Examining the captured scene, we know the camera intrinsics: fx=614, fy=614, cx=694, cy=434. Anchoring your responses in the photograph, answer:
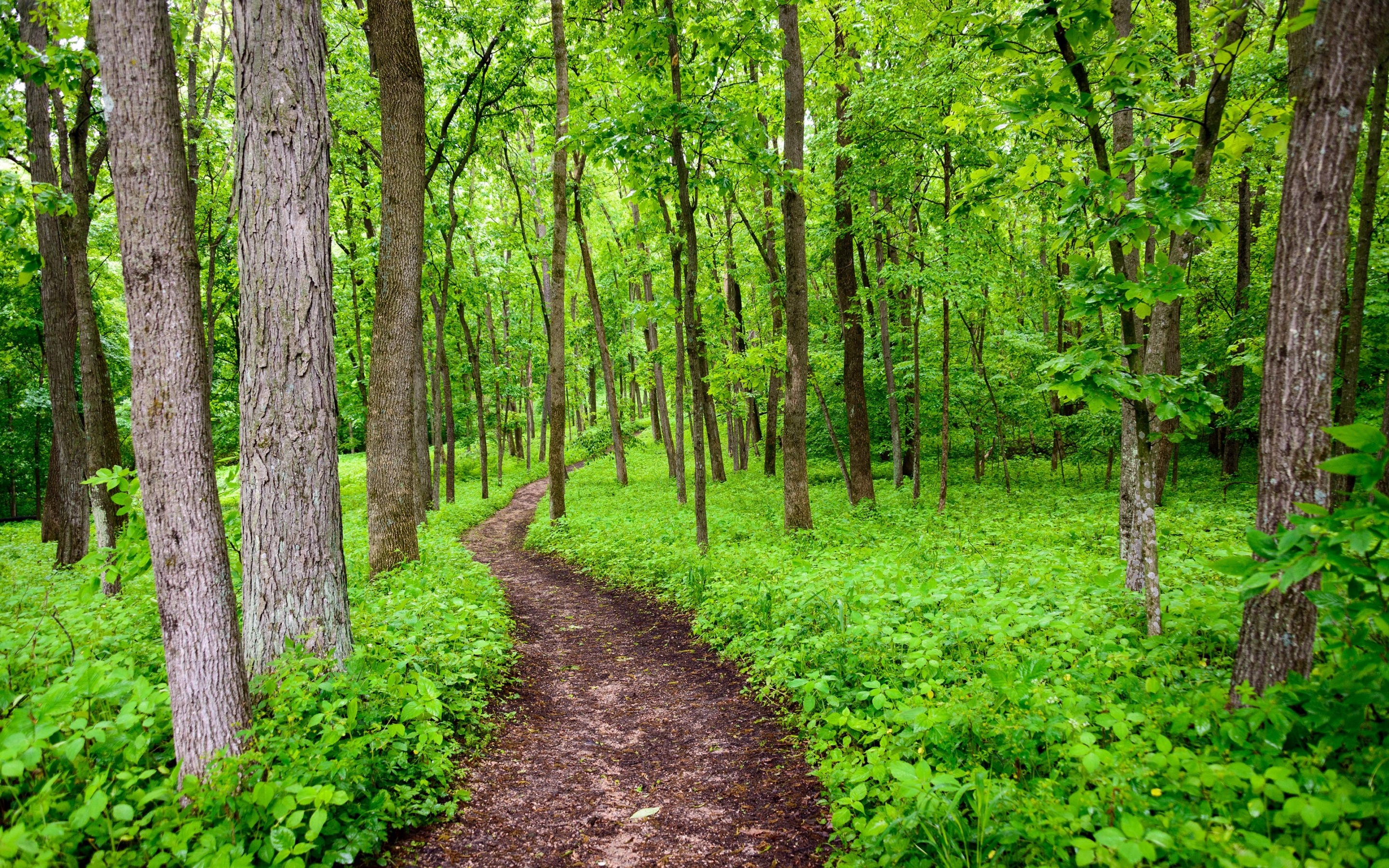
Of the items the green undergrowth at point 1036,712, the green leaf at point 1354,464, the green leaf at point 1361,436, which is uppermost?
the green leaf at point 1361,436

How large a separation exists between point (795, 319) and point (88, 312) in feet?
31.7

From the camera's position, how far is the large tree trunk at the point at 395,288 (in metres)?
8.34

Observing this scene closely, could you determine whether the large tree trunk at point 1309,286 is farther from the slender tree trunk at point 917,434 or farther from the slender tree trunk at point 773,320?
the slender tree trunk at point 773,320

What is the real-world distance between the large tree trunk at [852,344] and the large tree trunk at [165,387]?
11085mm

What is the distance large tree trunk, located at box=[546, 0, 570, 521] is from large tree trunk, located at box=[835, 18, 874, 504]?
19.0 ft

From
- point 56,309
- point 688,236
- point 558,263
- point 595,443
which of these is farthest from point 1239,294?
point 595,443

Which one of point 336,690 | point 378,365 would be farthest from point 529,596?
point 336,690

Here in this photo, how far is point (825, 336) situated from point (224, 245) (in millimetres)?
16172

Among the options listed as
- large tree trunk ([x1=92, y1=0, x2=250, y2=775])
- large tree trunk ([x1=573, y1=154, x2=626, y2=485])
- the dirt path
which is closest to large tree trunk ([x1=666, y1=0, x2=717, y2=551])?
the dirt path

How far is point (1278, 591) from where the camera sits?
2.96 m

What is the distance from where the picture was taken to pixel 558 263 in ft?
45.9

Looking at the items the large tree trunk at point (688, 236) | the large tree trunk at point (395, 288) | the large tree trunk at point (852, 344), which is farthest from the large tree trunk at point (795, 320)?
the large tree trunk at point (395, 288)

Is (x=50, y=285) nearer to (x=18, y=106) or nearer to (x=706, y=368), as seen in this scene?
(x=18, y=106)

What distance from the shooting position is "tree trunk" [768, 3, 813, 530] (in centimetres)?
988
